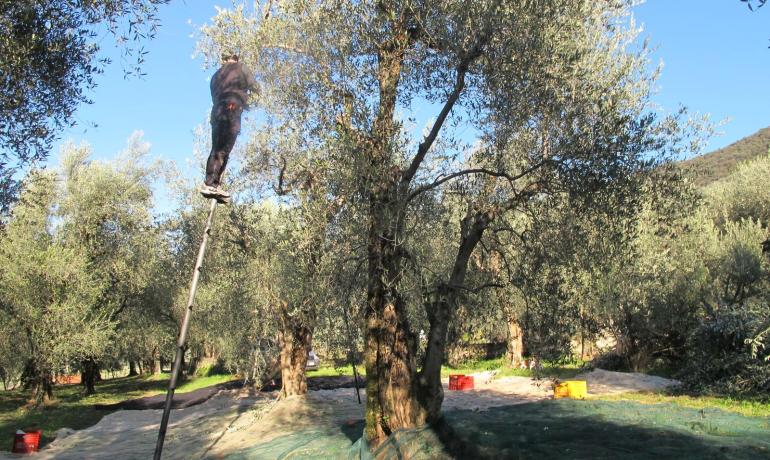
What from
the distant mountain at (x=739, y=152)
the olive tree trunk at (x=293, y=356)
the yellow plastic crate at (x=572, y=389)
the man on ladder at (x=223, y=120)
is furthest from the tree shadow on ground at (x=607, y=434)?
the distant mountain at (x=739, y=152)

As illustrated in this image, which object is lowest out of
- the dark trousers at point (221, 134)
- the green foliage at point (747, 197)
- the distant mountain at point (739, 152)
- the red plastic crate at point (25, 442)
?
the red plastic crate at point (25, 442)

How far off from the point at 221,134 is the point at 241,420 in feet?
36.9

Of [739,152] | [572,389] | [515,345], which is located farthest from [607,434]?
Answer: [739,152]

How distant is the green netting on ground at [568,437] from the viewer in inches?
323

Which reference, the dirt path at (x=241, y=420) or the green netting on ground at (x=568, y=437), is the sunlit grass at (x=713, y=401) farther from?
the dirt path at (x=241, y=420)

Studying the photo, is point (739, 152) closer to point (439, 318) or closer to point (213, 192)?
point (439, 318)

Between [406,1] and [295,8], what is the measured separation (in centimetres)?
214

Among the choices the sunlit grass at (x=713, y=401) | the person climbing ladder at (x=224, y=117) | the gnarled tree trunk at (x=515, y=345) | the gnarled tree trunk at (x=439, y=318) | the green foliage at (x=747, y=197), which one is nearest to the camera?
the person climbing ladder at (x=224, y=117)

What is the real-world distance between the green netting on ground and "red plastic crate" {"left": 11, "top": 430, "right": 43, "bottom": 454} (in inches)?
275

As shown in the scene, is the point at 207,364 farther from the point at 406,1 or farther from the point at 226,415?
the point at 406,1

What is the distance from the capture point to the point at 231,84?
6.61 metres

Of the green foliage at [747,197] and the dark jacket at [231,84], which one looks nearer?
the dark jacket at [231,84]

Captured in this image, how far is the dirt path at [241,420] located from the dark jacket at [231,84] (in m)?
5.24

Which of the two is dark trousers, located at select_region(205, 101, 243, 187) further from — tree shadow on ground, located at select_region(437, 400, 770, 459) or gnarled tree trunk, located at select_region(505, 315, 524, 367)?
gnarled tree trunk, located at select_region(505, 315, 524, 367)
